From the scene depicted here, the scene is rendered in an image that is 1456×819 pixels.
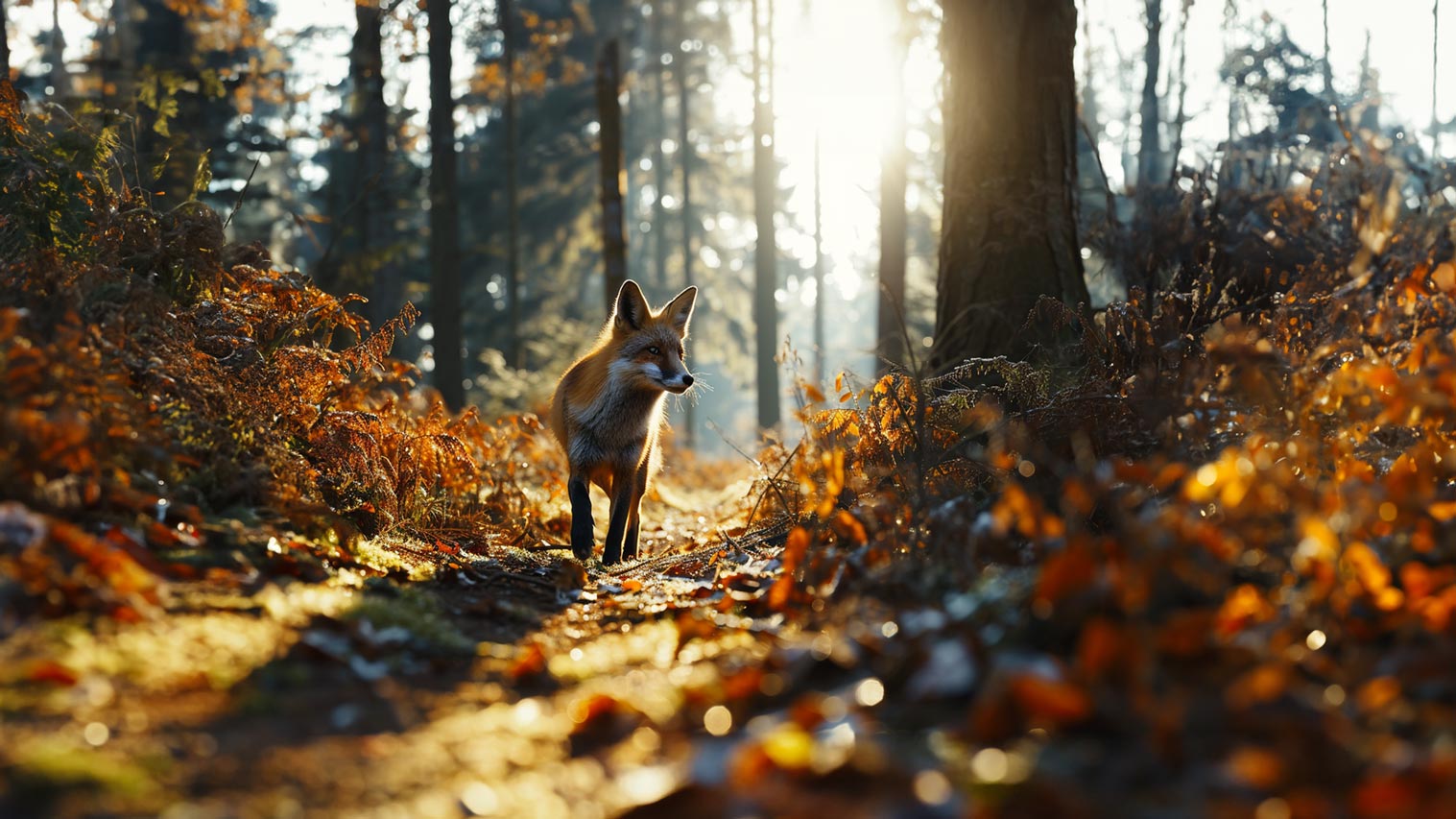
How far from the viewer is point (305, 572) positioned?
438 cm

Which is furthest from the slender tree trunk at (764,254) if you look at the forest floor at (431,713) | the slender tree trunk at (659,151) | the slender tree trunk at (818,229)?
the forest floor at (431,713)

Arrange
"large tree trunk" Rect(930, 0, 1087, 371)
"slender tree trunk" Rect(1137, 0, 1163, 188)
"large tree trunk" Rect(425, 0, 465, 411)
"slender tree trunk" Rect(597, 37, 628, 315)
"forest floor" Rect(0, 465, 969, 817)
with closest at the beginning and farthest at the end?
"forest floor" Rect(0, 465, 969, 817), "large tree trunk" Rect(930, 0, 1087, 371), "slender tree trunk" Rect(597, 37, 628, 315), "large tree trunk" Rect(425, 0, 465, 411), "slender tree trunk" Rect(1137, 0, 1163, 188)

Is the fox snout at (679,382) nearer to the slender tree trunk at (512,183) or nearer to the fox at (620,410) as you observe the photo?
the fox at (620,410)

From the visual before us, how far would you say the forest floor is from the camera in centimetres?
217

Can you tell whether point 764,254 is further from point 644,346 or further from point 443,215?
point 644,346

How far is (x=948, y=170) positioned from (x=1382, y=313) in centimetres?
375

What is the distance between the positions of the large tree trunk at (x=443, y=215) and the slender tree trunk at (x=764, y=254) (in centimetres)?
1540

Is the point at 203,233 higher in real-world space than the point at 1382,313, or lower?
higher

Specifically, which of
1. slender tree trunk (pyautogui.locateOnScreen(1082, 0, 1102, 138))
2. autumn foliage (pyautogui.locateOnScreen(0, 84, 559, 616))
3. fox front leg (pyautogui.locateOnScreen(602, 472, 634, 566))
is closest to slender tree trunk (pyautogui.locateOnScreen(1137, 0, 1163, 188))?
slender tree trunk (pyautogui.locateOnScreen(1082, 0, 1102, 138))

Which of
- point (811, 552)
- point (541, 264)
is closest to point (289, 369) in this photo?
point (811, 552)

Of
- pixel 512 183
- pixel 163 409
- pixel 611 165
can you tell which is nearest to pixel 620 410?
pixel 163 409

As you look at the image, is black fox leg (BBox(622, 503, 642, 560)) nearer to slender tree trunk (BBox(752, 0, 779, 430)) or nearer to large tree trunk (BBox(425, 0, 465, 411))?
large tree trunk (BBox(425, 0, 465, 411))

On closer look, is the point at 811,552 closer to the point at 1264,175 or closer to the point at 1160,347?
the point at 1160,347

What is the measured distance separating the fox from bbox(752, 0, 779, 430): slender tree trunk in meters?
22.6
